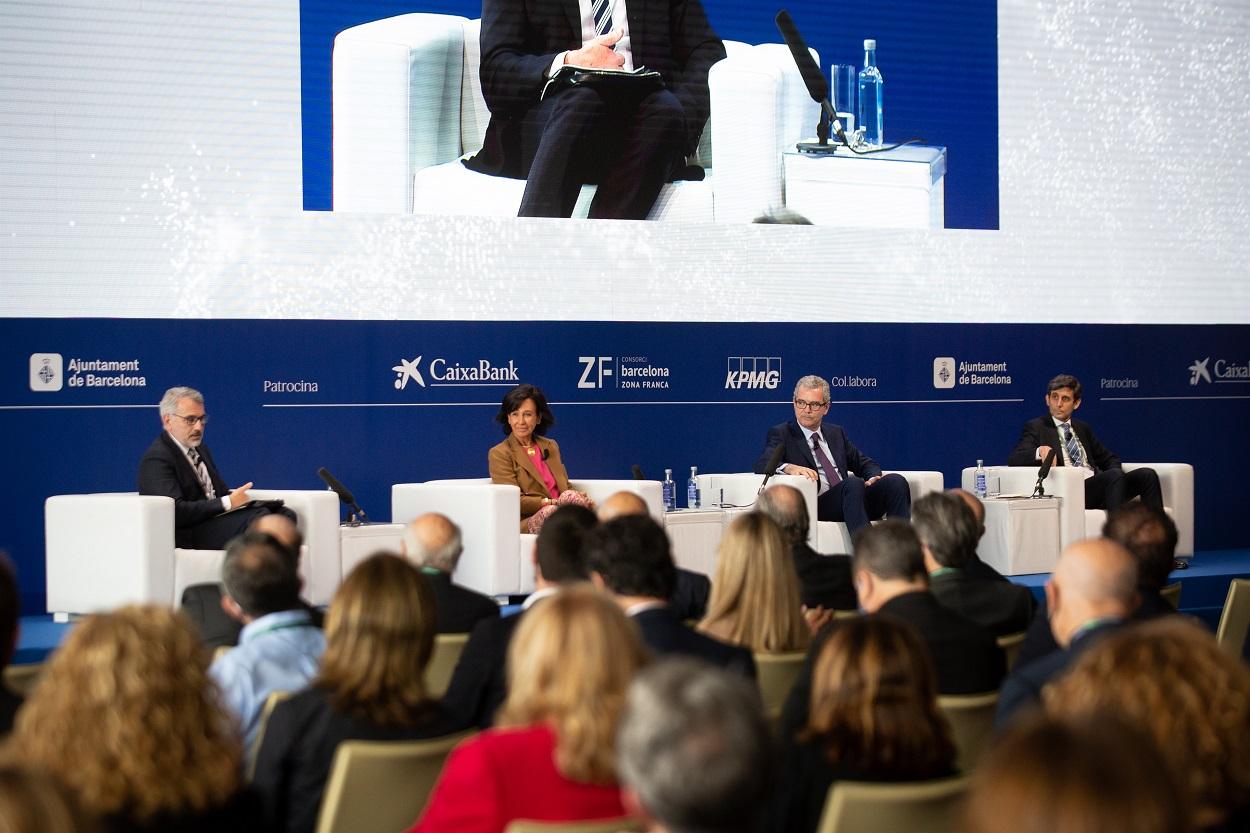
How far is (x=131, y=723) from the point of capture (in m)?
2.00

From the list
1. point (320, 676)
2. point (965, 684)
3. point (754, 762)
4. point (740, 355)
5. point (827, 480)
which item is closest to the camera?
point (754, 762)

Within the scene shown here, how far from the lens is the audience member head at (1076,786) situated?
1223mm

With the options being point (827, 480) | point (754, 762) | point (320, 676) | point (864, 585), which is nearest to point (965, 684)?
Result: point (864, 585)

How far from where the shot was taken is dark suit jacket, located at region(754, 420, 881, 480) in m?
7.88

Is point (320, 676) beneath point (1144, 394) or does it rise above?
beneath

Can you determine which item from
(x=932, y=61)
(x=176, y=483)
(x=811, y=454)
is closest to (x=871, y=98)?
(x=932, y=61)

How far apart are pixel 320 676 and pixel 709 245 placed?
590cm

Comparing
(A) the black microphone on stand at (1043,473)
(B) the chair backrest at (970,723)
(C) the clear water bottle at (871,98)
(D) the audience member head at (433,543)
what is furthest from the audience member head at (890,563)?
(C) the clear water bottle at (871,98)

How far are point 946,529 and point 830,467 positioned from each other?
3.75m

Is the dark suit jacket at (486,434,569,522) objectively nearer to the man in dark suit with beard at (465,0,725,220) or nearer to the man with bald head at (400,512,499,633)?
the man in dark suit with beard at (465,0,725,220)

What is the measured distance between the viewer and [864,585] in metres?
3.62

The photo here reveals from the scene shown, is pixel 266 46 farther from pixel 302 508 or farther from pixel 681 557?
pixel 681 557

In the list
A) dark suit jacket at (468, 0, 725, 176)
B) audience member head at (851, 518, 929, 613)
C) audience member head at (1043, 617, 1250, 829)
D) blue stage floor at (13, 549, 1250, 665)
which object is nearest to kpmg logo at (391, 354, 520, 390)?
dark suit jacket at (468, 0, 725, 176)

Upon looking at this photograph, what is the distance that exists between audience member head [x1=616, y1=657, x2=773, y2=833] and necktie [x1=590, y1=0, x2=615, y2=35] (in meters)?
6.98
